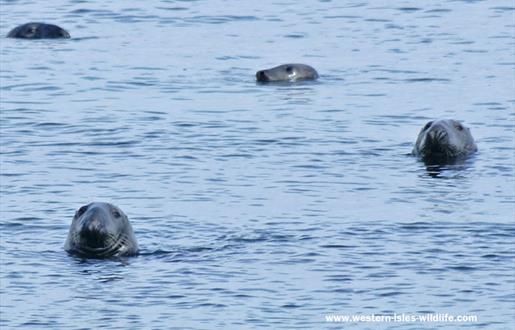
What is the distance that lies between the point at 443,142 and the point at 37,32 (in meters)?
12.9

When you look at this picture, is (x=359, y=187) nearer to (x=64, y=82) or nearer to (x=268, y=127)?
(x=268, y=127)

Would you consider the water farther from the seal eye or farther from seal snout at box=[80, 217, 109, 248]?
the seal eye

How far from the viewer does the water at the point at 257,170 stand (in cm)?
1997

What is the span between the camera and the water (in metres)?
20.0

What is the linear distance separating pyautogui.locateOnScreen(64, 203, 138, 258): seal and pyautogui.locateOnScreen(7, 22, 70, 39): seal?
16.7m

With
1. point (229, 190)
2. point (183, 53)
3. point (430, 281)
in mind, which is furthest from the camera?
point (183, 53)

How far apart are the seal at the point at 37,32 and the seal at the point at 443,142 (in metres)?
12.2

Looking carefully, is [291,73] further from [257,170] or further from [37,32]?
[257,170]

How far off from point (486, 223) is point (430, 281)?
2584 millimetres

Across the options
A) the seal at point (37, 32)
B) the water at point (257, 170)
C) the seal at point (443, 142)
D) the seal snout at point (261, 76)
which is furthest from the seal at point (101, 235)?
the seal at point (37, 32)

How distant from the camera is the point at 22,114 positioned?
30.2 m

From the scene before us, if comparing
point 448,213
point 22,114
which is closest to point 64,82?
point 22,114

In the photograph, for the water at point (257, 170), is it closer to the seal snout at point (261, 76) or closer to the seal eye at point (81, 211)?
the seal snout at point (261, 76)

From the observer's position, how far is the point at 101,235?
845 inches
